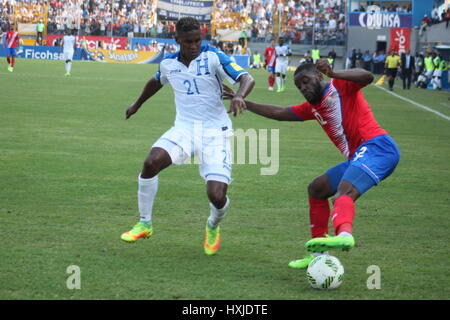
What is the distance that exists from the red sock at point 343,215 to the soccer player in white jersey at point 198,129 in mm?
1468

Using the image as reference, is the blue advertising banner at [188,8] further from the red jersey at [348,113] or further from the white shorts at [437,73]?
the red jersey at [348,113]

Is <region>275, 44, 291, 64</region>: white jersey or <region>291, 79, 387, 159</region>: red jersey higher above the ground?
<region>291, 79, 387, 159</region>: red jersey

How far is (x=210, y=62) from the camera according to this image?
7.14 meters

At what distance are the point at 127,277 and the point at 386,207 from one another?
14.9ft

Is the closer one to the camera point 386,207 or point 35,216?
point 35,216

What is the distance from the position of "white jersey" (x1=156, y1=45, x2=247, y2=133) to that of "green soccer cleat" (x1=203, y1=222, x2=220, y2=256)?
3.38 ft

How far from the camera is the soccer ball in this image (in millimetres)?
5703

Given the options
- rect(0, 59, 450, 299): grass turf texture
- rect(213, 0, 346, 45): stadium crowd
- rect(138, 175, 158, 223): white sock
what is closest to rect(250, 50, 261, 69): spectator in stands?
rect(213, 0, 346, 45): stadium crowd

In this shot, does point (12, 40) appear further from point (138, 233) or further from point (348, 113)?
point (348, 113)

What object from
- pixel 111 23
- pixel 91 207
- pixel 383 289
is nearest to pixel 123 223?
pixel 91 207

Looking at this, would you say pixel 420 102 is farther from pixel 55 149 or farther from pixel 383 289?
pixel 383 289

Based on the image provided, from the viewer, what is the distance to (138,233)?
692 centimetres

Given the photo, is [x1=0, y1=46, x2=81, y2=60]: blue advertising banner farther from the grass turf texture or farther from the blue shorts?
the blue shorts

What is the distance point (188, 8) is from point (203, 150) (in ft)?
176
